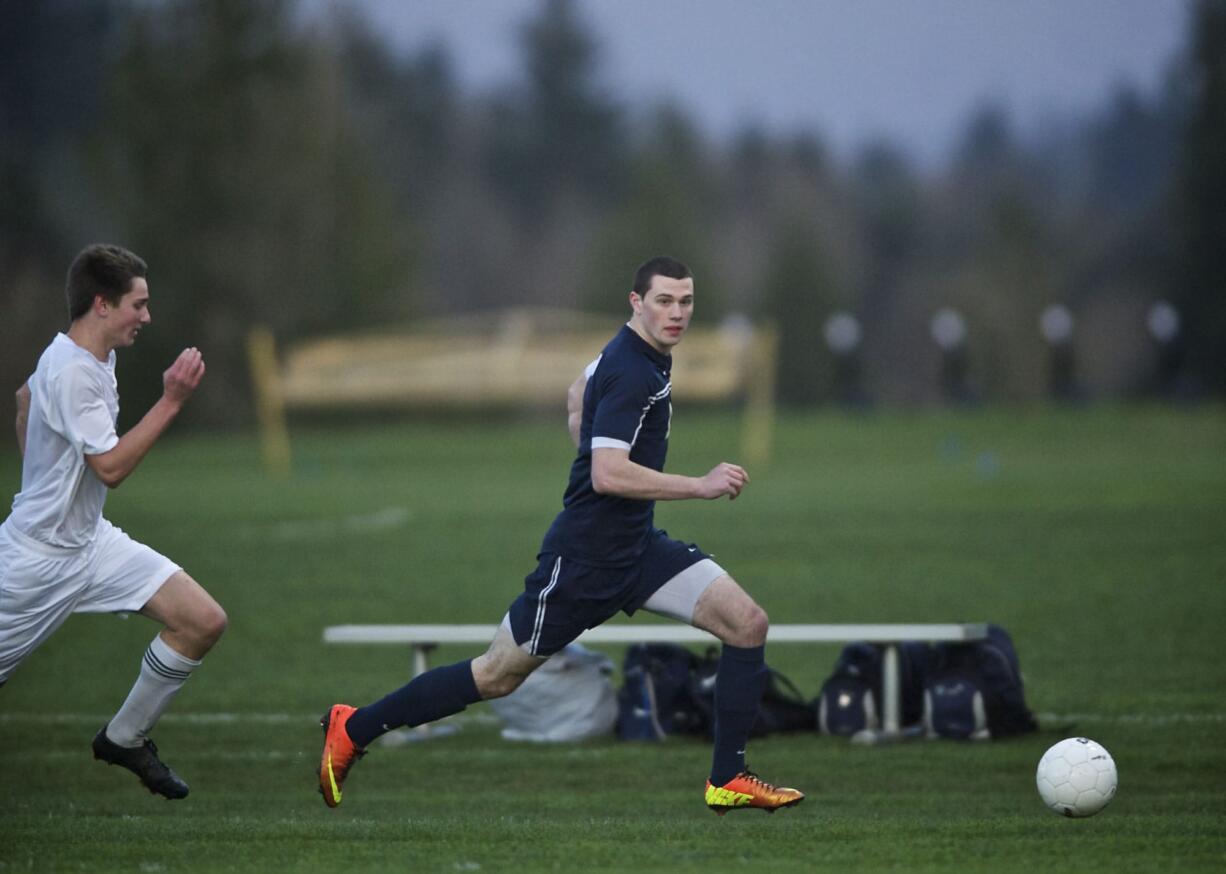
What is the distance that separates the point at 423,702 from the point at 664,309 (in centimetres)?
190

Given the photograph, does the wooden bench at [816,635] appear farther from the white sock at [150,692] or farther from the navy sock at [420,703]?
the white sock at [150,692]

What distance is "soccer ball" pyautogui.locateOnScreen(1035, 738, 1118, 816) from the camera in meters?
7.11

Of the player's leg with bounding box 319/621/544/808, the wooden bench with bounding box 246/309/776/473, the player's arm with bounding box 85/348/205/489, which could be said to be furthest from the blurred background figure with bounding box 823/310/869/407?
the player's arm with bounding box 85/348/205/489

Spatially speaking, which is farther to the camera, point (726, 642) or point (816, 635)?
point (816, 635)

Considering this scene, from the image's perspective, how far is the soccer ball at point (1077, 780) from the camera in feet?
23.3

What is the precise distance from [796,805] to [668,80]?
7801 cm

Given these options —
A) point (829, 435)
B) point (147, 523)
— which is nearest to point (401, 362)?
point (829, 435)

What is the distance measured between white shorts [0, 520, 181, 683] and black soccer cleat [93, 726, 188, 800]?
0.56m

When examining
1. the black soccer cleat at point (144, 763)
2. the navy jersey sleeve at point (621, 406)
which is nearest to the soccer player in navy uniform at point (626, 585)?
the navy jersey sleeve at point (621, 406)

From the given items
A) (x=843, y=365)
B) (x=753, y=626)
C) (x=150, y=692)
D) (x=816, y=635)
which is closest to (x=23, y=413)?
(x=150, y=692)

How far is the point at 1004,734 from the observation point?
936 centimetres

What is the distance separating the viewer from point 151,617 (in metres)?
7.24

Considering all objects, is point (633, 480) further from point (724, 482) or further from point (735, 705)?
point (735, 705)

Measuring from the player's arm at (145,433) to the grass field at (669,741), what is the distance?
54.9 inches
